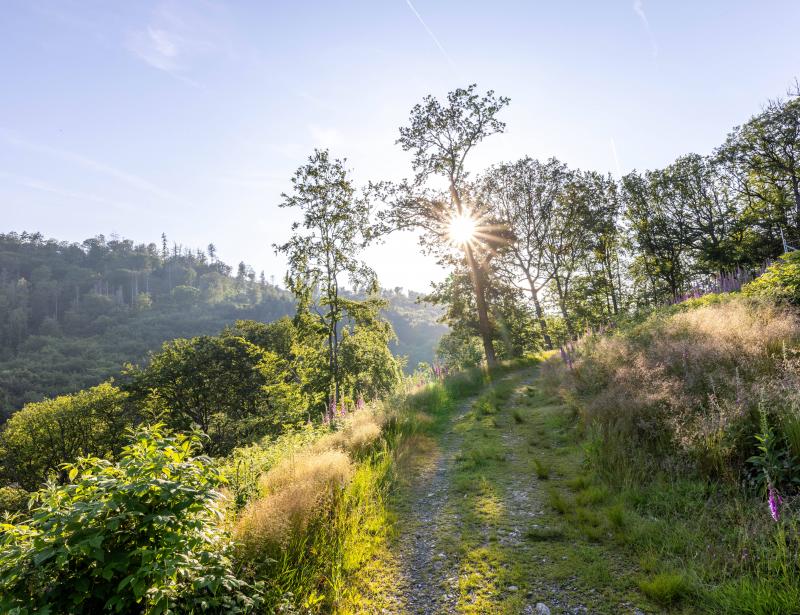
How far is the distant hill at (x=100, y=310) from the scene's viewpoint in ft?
247

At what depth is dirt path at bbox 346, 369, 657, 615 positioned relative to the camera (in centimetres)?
367

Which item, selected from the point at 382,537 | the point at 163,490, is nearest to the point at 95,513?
the point at 163,490

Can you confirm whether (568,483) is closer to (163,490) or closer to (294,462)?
(294,462)

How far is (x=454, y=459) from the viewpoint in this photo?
8.04 m

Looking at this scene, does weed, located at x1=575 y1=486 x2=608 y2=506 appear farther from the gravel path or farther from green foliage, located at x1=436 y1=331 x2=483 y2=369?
green foliage, located at x1=436 y1=331 x2=483 y2=369

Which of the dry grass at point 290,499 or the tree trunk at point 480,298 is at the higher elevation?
the tree trunk at point 480,298

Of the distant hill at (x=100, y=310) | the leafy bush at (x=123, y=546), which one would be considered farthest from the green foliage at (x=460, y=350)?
the distant hill at (x=100, y=310)

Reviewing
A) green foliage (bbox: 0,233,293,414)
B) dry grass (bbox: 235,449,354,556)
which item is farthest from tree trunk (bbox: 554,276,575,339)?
green foliage (bbox: 0,233,293,414)

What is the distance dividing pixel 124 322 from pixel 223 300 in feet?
147

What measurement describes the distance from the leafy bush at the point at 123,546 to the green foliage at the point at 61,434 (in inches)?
1327

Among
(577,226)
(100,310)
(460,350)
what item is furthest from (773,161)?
(100,310)

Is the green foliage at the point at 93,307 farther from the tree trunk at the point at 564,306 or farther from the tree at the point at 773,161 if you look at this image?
the tree at the point at 773,161

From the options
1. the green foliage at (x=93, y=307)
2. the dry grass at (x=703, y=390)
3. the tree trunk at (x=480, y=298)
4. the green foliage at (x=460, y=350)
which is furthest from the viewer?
the green foliage at (x=93, y=307)

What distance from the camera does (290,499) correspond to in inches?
186
